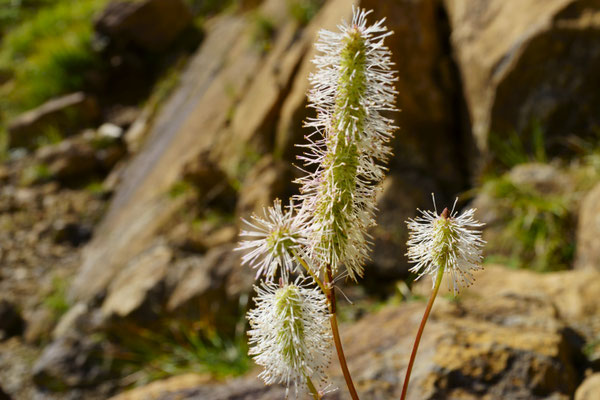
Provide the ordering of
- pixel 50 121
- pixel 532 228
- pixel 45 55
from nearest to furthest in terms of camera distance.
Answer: pixel 532 228, pixel 50 121, pixel 45 55

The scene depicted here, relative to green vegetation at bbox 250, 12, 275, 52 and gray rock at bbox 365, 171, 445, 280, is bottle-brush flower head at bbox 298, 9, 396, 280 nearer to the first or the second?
gray rock at bbox 365, 171, 445, 280

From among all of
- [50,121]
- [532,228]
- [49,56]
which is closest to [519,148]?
[532,228]

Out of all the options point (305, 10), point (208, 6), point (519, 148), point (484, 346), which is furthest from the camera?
point (208, 6)

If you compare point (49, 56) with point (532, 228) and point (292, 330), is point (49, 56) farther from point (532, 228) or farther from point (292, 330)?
point (292, 330)

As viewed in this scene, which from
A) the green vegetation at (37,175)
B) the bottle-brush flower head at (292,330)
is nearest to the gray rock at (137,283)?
the green vegetation at (37,175)

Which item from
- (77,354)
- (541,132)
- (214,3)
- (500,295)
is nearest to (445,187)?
(541,132)

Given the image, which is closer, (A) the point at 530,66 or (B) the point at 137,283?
(A) the point at 530,66

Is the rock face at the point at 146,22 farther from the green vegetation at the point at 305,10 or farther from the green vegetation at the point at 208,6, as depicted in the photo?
the green vegetation at the point at 305,10
